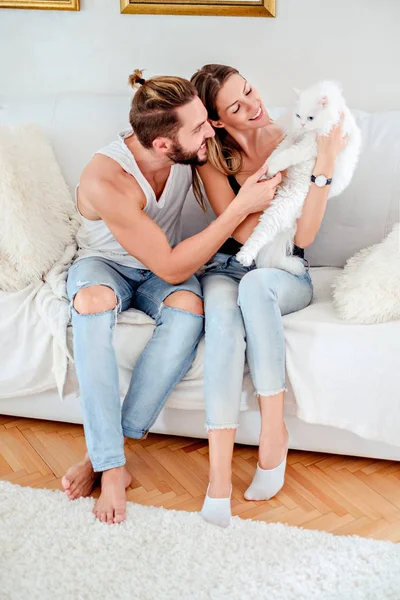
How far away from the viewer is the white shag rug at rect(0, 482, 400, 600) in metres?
1.53

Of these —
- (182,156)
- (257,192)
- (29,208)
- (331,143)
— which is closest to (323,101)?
(331,143)

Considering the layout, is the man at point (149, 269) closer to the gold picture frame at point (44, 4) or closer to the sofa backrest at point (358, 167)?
the sofa backrest at point (358, 167)

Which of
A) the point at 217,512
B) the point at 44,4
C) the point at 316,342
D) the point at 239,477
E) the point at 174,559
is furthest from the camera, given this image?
the point at 44,4

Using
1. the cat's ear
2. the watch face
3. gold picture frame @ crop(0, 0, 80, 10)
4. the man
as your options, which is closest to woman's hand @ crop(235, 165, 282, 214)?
the man

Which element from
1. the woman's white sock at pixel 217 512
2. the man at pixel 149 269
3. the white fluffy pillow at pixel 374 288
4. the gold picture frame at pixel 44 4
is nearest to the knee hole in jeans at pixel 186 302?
the man at pixel 149 269

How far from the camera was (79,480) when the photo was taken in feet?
6.15

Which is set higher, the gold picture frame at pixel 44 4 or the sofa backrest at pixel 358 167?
the gold picture frame at pixel 44 4

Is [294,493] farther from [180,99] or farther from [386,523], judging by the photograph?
[180,99]

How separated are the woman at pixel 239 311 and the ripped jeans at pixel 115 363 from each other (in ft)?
0.30

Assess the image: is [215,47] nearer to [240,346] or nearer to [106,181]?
[106,181]

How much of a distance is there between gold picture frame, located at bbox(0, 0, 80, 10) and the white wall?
0.04m

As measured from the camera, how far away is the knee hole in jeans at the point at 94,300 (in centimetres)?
185

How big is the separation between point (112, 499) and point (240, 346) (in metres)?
0.51

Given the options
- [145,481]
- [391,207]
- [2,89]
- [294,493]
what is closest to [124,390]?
[145,481]
